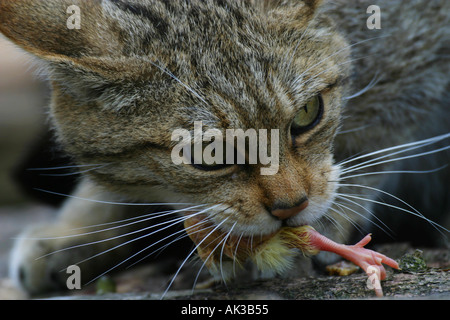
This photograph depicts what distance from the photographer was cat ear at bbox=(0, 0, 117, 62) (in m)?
1.82

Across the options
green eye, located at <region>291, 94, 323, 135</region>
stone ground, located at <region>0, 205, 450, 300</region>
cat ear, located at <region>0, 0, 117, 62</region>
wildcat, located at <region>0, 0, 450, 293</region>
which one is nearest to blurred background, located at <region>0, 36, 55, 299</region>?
stone ground, located at <region>0, 205, 450, 300</region>

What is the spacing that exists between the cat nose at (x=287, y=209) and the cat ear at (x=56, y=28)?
819 millimetres

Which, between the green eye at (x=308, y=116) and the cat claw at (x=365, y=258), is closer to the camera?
the cat claw at (x=365, y=258)

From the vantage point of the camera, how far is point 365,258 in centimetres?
175

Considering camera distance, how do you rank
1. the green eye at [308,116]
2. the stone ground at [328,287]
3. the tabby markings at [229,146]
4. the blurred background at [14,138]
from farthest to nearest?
the blurred background at [14,138] < the green eye at [308,116] < the tabby markings at [229,146] < the stone ground at [328,287]

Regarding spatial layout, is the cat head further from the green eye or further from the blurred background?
the blurred background

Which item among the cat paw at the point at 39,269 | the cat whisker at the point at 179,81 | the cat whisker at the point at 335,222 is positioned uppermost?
the cat whisker at the point at 179,81

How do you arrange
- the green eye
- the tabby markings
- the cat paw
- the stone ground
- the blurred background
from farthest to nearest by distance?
the blurred background, the cat paw, the green eye, the tabby markings, the stone ground

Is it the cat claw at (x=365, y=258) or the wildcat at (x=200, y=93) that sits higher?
the wildcat at (x=200, y=93)

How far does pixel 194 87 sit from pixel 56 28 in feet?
1.84

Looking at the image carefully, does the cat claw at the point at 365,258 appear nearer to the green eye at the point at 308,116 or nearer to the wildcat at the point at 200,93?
the wildcat at the point at 200,93

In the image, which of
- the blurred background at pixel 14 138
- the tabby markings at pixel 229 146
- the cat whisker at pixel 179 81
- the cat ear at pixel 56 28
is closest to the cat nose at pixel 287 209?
the tabby markings at pixel 229 146

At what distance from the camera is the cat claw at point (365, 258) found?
1678 millimetres

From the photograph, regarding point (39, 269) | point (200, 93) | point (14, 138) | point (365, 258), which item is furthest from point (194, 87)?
point (14, 138)
